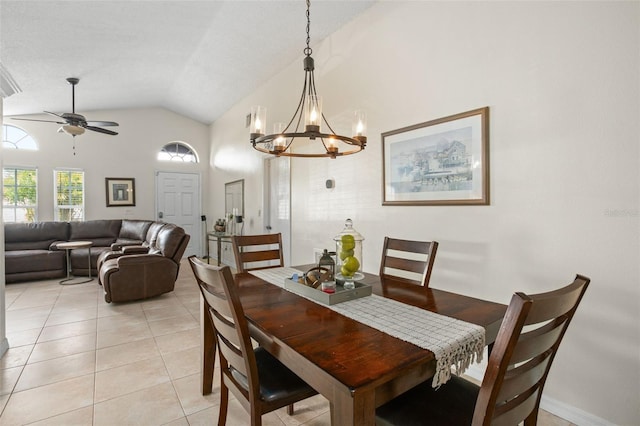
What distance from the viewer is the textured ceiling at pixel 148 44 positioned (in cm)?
308

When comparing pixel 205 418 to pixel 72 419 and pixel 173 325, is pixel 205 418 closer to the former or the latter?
pixel 72 419

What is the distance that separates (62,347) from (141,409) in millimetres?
1436

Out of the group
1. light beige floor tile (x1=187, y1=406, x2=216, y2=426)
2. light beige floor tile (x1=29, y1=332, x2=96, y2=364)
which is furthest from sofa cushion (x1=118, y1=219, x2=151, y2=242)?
light beige floor tile (x1=187, y1=406, x2=216, y2=426)

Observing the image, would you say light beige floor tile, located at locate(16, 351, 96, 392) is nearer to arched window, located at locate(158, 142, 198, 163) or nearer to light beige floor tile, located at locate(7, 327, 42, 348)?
light beige floor tile, located at locate(7, 327, 42, 348)

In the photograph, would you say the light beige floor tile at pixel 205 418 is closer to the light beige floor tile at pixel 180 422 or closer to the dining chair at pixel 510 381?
the light beige floor tile at pixel 180 422

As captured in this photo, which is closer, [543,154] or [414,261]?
[543,154]

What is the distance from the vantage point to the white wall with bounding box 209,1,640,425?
166cm

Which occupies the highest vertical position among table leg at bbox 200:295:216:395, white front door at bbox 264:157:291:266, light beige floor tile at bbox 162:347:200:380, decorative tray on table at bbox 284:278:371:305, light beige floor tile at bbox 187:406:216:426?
white front door at bbox 264:157:291:266

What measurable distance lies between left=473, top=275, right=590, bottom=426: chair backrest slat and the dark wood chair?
76cm

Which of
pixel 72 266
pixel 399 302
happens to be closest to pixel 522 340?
pixel 399 302

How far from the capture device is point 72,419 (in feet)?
6.01

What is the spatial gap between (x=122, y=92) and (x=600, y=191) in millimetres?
6832

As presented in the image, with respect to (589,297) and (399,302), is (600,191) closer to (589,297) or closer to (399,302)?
(589,297)

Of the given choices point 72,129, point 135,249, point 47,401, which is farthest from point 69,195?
point 47,401
